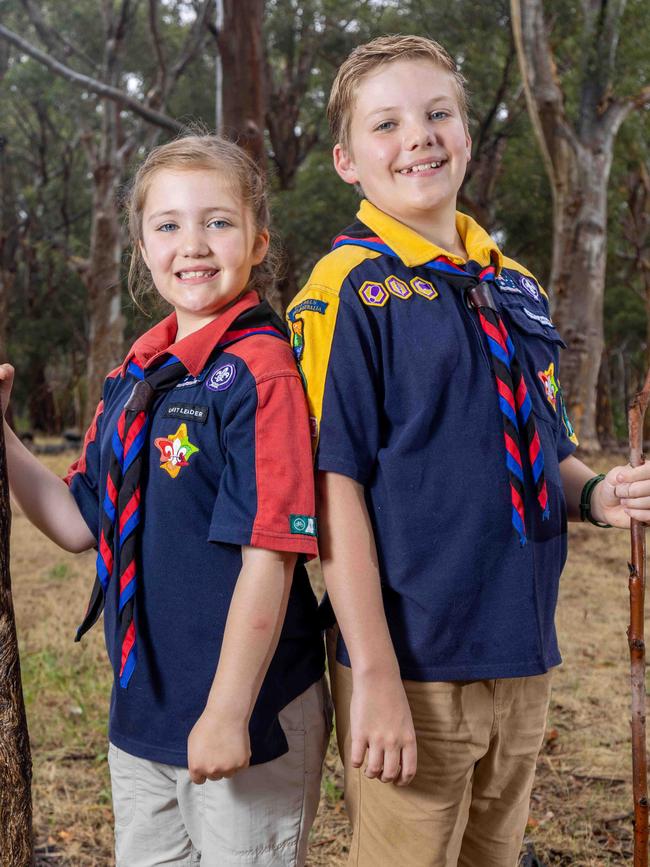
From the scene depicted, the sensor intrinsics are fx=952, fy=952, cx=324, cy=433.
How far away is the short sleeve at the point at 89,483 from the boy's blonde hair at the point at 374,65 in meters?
0.70

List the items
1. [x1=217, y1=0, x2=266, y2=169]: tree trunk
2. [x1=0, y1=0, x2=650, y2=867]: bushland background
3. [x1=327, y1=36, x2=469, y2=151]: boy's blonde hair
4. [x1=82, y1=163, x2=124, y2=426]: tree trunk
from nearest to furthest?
[x1=327, y1=36, x2=469, y2=151]: boy's blonde hair
[x1=0, y1=0, x2=650, y2=867]: bushland background
[x1=217, y1=0, x2=266, y2=169]: tree trunk
[x1=82, y1=163, x2=124, y2=426]: tree trunk

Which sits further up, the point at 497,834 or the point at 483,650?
the point at 483,650

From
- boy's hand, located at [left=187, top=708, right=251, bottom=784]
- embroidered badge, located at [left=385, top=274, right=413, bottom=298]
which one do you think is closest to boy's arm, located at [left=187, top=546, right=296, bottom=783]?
boy's hand, located at [left=187, top=708, right=251, bottom=784]

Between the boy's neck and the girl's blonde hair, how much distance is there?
10.0 inches

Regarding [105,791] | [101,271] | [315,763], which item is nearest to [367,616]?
[315,763]

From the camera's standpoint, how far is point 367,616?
146 centimetres

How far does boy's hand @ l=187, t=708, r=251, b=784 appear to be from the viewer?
4.66 ft

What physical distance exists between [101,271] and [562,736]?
12865mm

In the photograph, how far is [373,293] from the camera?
157cm

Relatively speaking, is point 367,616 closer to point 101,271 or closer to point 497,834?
point 497,834

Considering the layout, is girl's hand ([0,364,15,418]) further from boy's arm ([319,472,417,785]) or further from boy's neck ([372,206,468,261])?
boy's neck ([372,206,468,261])

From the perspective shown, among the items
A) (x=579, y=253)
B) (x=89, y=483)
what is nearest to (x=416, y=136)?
(x=89, y=483)

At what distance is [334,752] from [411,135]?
90.8 inches

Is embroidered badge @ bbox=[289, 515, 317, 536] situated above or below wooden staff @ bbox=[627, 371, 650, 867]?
above
